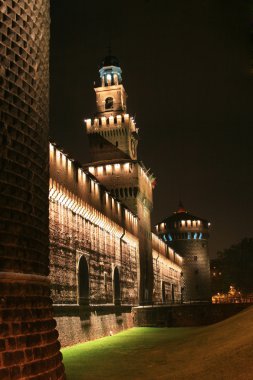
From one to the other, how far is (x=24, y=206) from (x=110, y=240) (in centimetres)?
2189

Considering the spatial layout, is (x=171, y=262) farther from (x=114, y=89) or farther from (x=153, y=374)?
(x=153, y=374)

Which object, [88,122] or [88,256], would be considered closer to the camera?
[88,256]

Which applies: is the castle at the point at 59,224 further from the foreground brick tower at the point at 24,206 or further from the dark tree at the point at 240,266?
the dark tree at the point at 240,266

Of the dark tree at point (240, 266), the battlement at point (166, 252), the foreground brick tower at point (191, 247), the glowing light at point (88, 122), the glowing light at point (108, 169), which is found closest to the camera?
the glowing light at point (108, 169)

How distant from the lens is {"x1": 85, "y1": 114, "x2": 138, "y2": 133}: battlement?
153 feet

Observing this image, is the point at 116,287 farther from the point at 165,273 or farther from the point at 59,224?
the point at 165,273

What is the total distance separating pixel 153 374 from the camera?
40.2ft

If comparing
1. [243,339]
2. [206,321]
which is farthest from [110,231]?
[243,339]

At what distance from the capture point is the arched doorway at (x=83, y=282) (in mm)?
23797

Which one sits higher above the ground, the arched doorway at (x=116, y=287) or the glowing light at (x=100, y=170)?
the glowing light at (x=100, y=170)

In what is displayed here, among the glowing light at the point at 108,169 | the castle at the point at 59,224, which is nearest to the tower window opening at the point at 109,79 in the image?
the castle at the point at 59,224

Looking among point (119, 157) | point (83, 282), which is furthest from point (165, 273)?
point (83, 282)

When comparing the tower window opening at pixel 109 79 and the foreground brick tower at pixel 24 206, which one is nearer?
the foreground brick tower at pixel 24 206

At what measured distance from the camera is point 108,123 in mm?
46812
